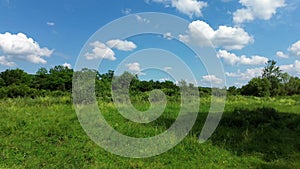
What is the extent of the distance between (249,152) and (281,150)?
1.15 meters

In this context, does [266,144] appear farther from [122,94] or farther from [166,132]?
[122,94]

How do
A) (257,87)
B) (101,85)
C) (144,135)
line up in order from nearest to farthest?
(144,135), (101,85), (257,87)

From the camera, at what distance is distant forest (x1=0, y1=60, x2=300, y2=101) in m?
24.4

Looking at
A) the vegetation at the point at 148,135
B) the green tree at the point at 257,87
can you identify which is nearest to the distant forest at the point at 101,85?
the green tree at the point at 257,87

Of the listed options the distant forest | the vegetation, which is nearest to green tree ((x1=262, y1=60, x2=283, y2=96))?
the distant forest

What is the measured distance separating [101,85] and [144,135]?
1527 cm

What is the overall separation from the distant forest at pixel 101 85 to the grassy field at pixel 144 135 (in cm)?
462

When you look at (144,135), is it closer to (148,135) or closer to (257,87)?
(148,135)

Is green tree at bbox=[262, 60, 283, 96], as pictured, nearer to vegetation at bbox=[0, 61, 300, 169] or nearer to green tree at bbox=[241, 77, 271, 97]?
green tree at bbox=[241, 77, 271, 97]

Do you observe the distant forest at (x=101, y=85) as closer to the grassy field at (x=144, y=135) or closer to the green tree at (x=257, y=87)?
the green tree at (x=257, y=87)

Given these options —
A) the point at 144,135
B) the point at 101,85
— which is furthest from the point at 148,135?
the point at 101,85

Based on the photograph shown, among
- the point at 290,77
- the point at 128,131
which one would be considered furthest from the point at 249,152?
the point at 290,77

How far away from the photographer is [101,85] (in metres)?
24.5

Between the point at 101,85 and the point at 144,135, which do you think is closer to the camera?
the point at 144,135
